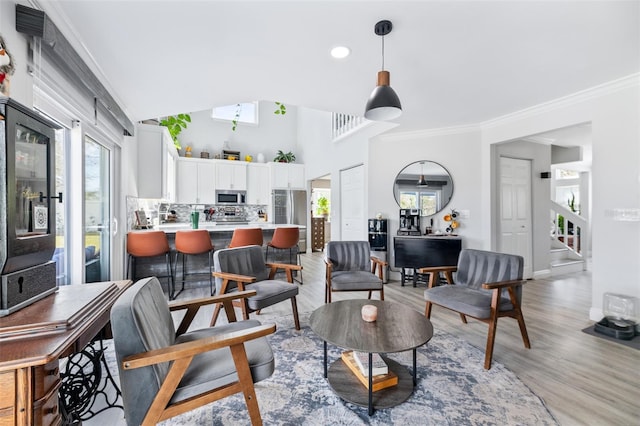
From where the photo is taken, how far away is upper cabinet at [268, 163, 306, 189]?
25.3 ft

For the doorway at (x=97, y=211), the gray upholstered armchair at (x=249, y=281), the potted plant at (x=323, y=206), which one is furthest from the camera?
the potted plant at (x=323, y=206)

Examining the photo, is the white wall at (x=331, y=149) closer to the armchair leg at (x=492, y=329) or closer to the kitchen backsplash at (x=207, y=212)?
the kitchen backsplash at (x=207, y=212)

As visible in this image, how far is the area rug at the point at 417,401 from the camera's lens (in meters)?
1.58

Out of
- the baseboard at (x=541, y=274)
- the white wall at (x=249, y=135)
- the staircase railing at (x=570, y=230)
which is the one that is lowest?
the baseboard at (x=541, y=274)

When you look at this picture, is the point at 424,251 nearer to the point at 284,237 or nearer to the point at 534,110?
the point at 284,237

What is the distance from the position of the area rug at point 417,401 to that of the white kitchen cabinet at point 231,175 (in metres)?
5.84

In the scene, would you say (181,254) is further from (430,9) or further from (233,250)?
(430,9)

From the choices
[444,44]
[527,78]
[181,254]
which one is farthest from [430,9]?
[181,254]

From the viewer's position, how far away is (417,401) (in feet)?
5.64

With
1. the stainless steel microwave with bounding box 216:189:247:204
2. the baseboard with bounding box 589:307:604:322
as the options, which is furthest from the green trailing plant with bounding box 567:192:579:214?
the stainless steel microwave with bounding box 216:189:247:204

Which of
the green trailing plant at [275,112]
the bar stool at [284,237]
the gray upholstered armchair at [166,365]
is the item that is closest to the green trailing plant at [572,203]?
the bar stool at [284,237]

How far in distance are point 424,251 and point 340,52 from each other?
3.09 meters

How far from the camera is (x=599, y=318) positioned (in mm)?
2932

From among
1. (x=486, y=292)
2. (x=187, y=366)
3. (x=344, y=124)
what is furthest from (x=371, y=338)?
(x=344, y=124)
